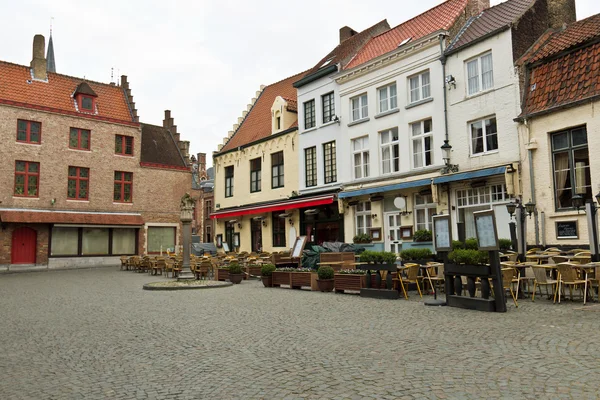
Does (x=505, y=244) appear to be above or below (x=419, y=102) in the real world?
below

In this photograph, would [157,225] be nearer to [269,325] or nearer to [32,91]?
[32,91]

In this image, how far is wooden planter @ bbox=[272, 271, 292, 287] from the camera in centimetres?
1548

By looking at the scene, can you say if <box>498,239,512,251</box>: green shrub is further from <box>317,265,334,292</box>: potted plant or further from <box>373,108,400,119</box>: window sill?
<box>373,108,400,119</box>: window sill

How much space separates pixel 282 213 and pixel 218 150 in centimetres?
881

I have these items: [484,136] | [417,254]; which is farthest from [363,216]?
[417,254]

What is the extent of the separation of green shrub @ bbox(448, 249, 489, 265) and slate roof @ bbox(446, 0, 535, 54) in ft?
35.4

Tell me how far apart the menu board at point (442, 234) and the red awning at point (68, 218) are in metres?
26.0

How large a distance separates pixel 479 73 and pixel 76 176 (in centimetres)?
2545

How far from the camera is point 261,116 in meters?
32.5

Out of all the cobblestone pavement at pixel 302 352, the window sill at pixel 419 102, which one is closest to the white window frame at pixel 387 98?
the window sill at pixel 419 102

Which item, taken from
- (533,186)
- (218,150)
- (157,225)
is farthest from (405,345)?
(157,225)

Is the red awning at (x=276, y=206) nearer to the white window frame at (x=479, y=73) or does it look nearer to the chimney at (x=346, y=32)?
the white window frame at (x=479, y=73)

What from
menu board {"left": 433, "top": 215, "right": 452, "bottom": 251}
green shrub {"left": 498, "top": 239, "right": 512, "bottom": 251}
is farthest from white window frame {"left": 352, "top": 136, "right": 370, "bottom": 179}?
menu board {"left": 433, "top": 215, "right": 452, "bottom": 251}

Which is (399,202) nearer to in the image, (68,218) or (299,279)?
(299,279)
